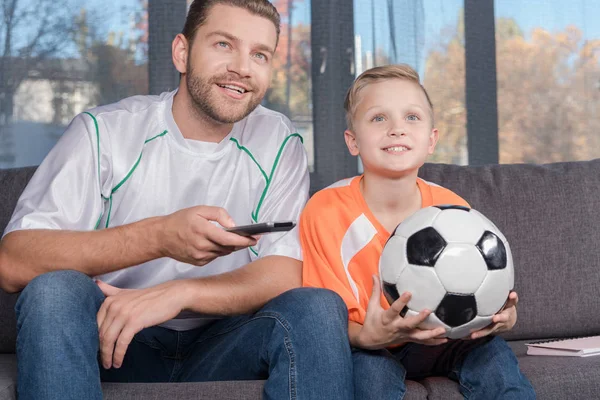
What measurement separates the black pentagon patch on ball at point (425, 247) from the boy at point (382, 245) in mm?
119

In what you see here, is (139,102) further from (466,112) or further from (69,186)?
(466,112)

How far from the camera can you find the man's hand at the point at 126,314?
135cm

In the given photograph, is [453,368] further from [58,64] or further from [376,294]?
[58,64]

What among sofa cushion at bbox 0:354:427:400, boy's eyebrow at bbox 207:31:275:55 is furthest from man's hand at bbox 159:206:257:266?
boy's eyebrow at bbox 207:31:275:55

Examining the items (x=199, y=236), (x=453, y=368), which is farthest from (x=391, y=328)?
(x=199, y=236)

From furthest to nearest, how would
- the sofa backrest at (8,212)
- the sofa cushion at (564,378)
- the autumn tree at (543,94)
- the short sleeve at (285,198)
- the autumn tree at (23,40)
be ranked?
the autumn tree at (543,94), the autumn tree at (23,40), the sofa backrest at (8,212), the short sleeve at (285,198), the sofa cushion at (564,378)

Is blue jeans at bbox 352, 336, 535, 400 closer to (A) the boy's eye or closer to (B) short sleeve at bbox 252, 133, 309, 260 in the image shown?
(B) short sleeve at bbox 252, 133, 309, 260

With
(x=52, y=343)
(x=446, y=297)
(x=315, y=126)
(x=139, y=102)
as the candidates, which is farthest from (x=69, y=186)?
(x=315, y=126)

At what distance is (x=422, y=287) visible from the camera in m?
1.34

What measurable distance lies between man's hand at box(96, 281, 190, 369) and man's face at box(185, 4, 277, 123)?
0.50 m

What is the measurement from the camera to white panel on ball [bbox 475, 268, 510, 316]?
133 centimetres

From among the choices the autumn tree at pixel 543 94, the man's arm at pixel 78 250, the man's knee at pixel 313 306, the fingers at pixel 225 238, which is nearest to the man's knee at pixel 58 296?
the man's arm at pixel 78 250

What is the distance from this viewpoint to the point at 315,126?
2.82m

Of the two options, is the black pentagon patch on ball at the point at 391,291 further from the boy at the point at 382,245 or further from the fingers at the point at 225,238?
the fingers at the point at 225,238
